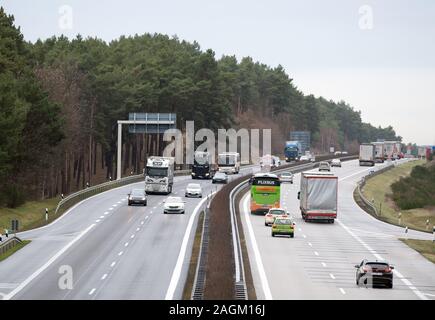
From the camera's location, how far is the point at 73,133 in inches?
4412

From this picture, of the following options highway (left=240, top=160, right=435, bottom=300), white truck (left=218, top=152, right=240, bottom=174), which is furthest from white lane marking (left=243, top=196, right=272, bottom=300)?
white truck (left=218, top=152, right=240, bottom=174)

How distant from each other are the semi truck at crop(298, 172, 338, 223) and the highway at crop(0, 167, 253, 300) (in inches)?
331

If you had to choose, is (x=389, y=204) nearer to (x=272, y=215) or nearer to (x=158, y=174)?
(x=158, y=174)

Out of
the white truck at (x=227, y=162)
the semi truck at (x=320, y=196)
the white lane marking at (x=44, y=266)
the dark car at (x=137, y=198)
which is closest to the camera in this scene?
the white lane marking at (x=44, y=266)

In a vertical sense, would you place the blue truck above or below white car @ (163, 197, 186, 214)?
above

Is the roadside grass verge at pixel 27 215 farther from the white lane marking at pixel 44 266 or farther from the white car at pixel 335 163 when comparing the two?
the white car at pixel 335 163

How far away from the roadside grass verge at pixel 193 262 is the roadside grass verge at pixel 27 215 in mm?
11256

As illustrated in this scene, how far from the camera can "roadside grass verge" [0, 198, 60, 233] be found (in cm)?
6794

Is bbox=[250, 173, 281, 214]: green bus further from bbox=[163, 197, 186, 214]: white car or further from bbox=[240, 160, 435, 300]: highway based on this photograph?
bbox=[163, 197, 186, 214]: white car

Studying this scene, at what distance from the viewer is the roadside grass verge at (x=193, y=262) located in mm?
39909

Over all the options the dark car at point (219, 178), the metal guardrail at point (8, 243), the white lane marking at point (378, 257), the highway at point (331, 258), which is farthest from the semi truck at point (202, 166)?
the metal guardrail at point (8, 243)

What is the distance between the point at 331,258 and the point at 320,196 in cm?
1867

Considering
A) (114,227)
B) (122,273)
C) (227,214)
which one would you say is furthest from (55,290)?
(227,214)
